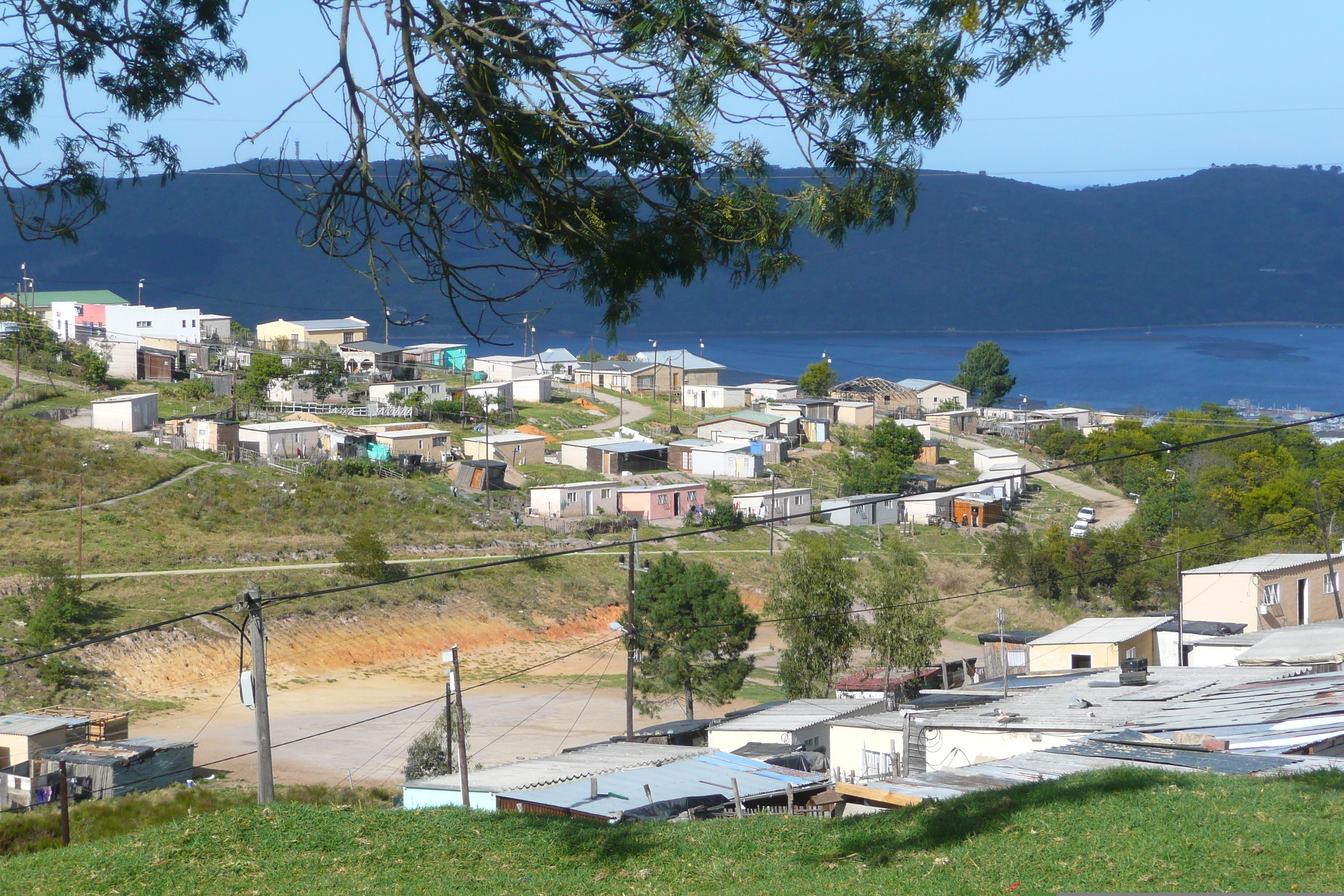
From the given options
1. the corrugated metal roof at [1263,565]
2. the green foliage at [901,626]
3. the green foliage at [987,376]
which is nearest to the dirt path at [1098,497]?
the corrugated metal roof at [1263,565]

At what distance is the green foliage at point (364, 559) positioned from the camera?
1104 inches

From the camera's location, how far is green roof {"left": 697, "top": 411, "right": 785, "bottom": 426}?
48906 mm

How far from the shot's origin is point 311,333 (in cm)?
6159

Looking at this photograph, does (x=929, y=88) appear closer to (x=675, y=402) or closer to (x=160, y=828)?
(x=160, y=828)

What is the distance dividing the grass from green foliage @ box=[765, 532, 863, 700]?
50.9ft

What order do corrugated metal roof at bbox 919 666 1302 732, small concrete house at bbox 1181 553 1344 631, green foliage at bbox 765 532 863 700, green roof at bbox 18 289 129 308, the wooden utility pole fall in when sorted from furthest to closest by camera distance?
green roof at bbox 18 289 129 308 → green foliage at bbox 765 532 863 700 → small concrete house at bbox 1181 553 1344 631 → corrugated metal roof at bbox 919 666 1302 732 → the wooden utility pole

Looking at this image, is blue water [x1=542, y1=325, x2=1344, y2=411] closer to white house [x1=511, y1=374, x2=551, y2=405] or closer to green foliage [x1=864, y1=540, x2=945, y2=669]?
white house [x1=511, y1=374, x2=551, y2=405]

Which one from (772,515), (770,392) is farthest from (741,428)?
(770,392)

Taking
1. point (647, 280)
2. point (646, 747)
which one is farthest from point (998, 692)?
point (647, 280)

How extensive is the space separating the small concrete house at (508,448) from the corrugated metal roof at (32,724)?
22.4 m

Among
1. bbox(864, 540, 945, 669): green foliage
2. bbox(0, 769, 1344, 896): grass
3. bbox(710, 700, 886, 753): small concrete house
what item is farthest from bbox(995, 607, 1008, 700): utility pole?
bbox(0, 769, 1344, 896): grass

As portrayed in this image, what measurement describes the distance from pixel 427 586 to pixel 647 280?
24645mm

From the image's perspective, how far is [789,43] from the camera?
5.11 meters

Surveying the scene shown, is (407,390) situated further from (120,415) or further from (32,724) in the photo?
(32,724)
